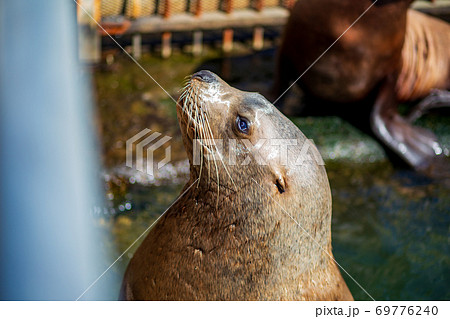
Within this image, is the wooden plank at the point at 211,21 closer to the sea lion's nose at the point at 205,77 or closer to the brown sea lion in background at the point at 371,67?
the brown sea lion in background at the point at 371,67

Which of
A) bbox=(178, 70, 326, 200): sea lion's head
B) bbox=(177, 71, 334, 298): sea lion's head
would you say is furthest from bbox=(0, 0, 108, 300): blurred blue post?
bbox=(178, 70, 326, 200): sea lion's head

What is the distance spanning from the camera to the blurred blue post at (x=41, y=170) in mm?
4141

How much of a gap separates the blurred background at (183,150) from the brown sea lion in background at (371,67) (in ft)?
0.59

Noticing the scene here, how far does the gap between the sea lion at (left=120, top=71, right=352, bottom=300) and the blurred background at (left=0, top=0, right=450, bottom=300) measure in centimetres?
128

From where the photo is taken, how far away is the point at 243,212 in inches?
126

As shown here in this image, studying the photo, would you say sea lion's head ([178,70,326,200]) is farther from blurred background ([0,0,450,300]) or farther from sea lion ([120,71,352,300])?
blurred background ([0,0,450,300])

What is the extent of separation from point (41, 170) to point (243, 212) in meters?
1.93

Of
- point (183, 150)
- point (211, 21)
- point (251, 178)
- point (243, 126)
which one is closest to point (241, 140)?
point (243, 126)

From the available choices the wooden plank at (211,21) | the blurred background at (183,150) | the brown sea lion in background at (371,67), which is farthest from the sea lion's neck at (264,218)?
the wooden plank at (211,21)

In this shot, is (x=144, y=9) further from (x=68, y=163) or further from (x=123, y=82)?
(x=68, y=163)

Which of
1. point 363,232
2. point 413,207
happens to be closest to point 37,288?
point 363,232

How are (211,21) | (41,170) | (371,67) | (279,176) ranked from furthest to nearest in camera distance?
(211,21) → (371,67) → (41,170) → (279,176)

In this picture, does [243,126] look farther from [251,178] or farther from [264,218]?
[264,218]

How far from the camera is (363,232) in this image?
18.1 feet
